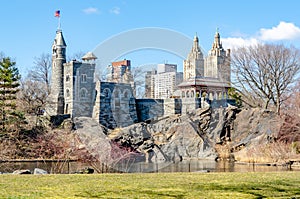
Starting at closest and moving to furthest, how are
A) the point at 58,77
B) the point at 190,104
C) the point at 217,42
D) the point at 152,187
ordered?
1. the point at 152,187
2. the point at 190,104
3. the point at 58,77
4. the point at 217,42

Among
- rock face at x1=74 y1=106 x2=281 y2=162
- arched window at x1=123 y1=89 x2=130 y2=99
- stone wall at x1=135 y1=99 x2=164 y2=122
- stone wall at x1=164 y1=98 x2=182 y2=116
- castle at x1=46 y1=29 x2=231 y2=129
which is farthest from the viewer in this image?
stone wall at x1=135 y1=99 x2=164 y2=122

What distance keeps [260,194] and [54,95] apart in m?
29.4

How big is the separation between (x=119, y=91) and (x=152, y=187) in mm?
26035

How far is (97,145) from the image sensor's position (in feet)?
75.1

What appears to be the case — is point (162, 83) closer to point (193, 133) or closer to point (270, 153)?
point (193, 133)

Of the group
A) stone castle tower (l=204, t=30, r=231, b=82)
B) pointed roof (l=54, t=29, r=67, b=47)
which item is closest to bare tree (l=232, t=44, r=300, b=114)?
stone castle tower (l=204, t=30, r=231, b=82)

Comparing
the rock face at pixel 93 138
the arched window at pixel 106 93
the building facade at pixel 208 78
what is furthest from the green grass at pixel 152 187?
the arched window at pixel 106 93

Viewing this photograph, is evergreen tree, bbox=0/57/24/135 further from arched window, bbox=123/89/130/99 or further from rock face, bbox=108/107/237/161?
arched window, bbox=123/89/130/99

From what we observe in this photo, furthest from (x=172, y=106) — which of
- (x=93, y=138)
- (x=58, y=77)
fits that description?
(x=93, y=138)

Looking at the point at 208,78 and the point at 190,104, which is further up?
the point at 208,78

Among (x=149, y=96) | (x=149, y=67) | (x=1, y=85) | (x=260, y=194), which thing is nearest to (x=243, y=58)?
(x=149, y=67)

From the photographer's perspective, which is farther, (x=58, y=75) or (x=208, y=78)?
(x=58, y=75)

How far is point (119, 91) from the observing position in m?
34.7

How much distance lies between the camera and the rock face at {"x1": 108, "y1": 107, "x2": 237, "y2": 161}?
2964cm
